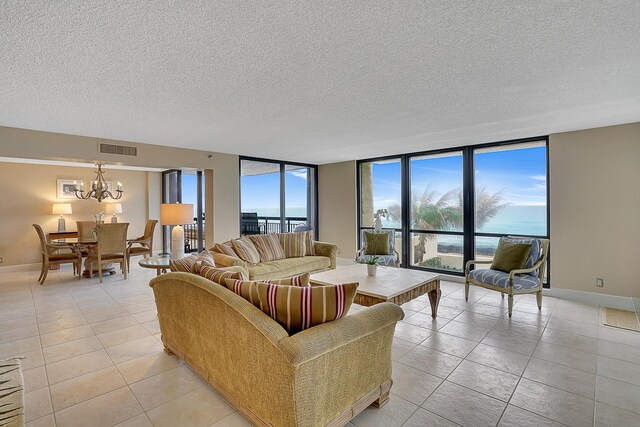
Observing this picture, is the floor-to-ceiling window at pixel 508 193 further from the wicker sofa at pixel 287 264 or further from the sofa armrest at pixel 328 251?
the wicker sofa at pixel 287 264

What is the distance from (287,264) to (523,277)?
10.2 feet

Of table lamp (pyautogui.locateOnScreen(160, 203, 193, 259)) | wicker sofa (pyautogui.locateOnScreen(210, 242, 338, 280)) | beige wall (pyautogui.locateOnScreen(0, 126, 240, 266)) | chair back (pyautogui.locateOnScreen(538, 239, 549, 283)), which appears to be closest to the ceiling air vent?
beige wall (pyautogui.locateOnScreen(0, 126, 240, 266))

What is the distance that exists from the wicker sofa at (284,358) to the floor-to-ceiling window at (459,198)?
3.96 m

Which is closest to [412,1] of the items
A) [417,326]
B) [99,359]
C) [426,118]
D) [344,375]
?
[344,375]

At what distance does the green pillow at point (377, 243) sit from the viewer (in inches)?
216

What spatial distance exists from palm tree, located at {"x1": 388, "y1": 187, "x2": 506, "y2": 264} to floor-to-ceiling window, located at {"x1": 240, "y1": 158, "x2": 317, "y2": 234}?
218cm

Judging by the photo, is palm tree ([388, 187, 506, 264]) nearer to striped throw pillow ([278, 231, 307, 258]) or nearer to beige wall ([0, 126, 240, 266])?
striped throw pillow ([278, 231, 307, 258])

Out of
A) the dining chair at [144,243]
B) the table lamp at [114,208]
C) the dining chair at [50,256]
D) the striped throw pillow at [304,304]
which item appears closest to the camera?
the striped throw pillow at [304,304]

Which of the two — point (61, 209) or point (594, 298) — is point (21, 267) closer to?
point (61, 209)

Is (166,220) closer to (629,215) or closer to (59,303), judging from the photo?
(59,303)

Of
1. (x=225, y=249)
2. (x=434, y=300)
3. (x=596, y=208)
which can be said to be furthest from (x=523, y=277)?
(x=225, y=249)

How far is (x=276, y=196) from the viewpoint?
23.3 ft

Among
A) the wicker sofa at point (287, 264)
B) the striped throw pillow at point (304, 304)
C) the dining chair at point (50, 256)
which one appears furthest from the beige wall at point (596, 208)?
the dining chair at point (50, 256)

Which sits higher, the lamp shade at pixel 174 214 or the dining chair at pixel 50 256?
the lamp shade at pixel 174 214
